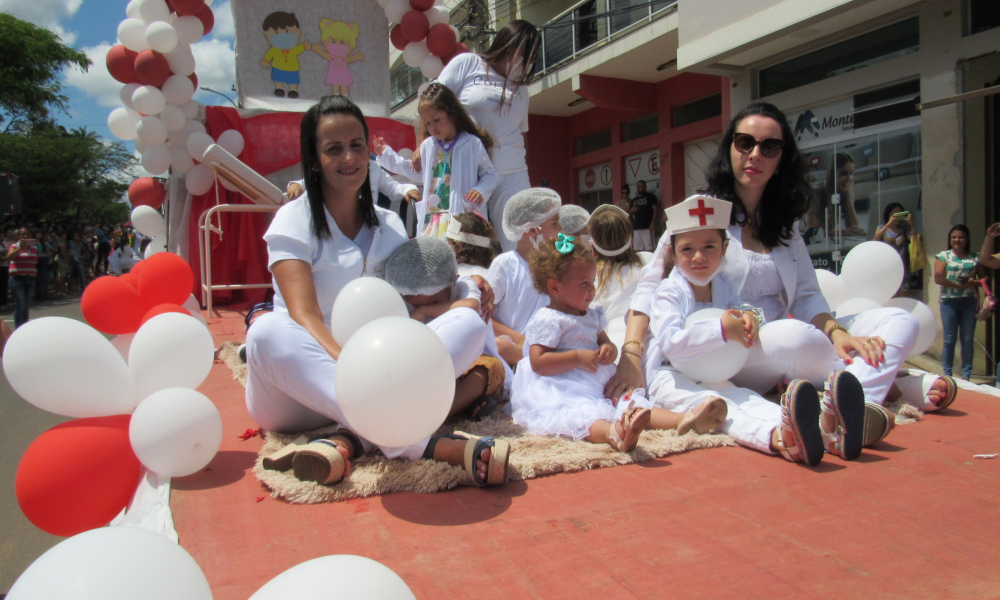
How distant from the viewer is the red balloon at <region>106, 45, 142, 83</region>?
6.00 m

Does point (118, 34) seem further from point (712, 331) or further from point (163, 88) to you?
point (712, 331)

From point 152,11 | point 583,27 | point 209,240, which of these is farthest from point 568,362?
point 583,27

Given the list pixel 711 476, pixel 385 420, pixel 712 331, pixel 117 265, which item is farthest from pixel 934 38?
pixel 117 265

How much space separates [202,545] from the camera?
157 cm

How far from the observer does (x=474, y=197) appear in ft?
13.5

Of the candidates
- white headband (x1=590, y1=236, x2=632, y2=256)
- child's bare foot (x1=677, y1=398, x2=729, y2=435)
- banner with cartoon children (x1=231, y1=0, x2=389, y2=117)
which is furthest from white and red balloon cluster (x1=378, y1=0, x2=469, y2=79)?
child's bare foot (x1=677, y1=398, x2=729, y2=435)

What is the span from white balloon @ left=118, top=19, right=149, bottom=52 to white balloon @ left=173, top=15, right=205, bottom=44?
0.30 m

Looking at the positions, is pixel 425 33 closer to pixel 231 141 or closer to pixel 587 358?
pixel 231 141

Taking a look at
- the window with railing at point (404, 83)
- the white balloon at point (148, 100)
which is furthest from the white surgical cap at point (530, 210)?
the window with railing at point (404, 83)

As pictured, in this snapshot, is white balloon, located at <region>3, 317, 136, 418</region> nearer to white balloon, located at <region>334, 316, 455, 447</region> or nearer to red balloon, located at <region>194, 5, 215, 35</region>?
white balloon, located at <region>334, 316, 455, 447</region>

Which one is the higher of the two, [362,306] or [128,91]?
[128,91]

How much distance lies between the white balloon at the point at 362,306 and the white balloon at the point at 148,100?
16.5 feet

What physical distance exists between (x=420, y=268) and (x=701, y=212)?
116 cm

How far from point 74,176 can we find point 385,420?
31448 millimetres
